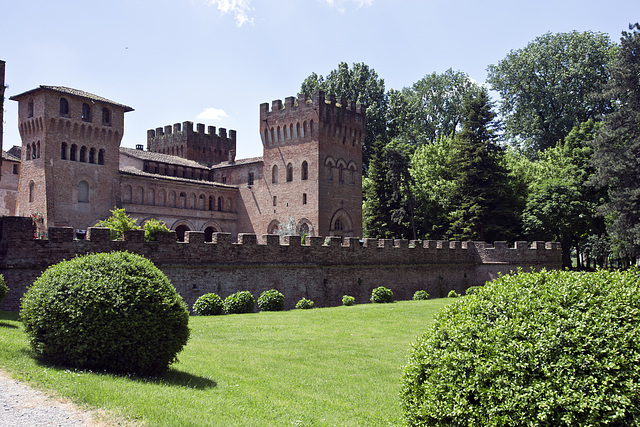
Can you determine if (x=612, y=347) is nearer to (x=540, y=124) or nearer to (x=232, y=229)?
(x=232, y=229)

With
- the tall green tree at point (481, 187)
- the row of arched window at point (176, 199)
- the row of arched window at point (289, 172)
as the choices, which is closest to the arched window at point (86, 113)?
the row of arched window at point (176, 199)

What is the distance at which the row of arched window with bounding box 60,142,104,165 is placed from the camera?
39344mm

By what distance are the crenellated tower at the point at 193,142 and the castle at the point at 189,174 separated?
3.16 metres

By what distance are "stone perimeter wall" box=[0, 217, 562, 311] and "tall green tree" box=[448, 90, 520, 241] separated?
6.28 m

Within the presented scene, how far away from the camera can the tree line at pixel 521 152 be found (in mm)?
35281

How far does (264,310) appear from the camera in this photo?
862 inches

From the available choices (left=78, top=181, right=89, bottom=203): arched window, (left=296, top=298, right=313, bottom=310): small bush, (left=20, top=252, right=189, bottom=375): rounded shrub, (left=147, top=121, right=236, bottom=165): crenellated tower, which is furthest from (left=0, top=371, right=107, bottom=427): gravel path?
(left=147, top=121, right=236, bottom=165): crenellated tower

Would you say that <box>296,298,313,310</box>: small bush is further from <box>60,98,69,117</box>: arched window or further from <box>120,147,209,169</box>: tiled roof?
<box>120,147,209,169</box>: tiled roof

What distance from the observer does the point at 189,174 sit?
5044 centimetres

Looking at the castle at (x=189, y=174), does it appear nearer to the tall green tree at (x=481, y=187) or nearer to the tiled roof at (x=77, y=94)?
the tiled roof at (x=77, y=94)

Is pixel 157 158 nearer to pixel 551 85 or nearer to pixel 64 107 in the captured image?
pixel 64 107

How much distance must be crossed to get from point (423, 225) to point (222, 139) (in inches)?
955

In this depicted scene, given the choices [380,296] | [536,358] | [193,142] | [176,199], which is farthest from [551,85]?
[536,358]

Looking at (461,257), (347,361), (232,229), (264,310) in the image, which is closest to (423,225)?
(461,257)
